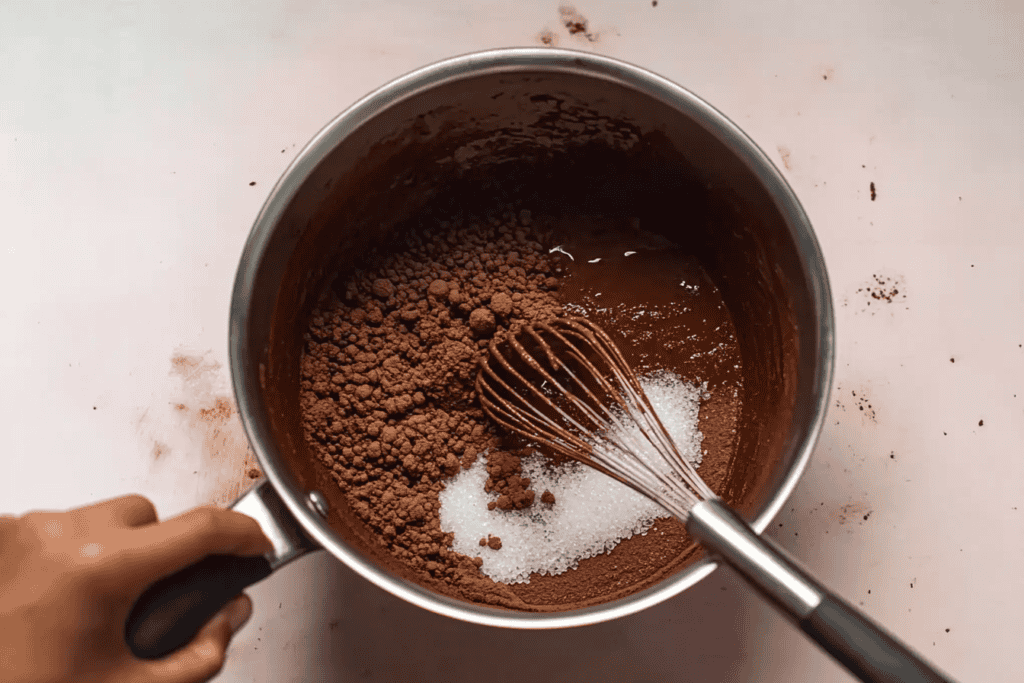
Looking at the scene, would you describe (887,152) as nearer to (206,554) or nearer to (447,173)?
(447,173)

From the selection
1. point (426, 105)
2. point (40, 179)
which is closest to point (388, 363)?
point (426, 105)

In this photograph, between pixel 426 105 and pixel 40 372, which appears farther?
pixel 40 372

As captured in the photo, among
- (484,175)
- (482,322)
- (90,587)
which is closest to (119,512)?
(90,587)

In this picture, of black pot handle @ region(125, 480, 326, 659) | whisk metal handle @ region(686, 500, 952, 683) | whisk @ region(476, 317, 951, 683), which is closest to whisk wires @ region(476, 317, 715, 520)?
whisk @ region(476, 317, 951, 683)

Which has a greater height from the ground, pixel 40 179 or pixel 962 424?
pixel 40 179

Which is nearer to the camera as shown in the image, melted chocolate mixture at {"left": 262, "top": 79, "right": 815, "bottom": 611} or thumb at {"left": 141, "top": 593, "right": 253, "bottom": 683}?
thumb at {"left": 141, "top": 593, "right": 253, "bottom": 683}

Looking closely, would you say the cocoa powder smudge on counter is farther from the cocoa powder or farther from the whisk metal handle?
the whisk metal handle
